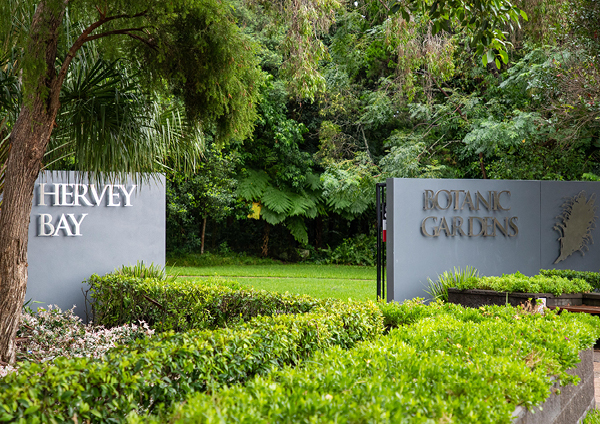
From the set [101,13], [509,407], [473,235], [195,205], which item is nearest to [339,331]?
[509,407]

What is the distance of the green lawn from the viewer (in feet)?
36.6

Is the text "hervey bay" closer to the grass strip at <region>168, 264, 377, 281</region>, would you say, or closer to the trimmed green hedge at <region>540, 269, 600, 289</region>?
the grass strip at <region>168, 264, 377, 281</region>

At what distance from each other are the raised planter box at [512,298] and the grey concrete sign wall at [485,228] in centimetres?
67

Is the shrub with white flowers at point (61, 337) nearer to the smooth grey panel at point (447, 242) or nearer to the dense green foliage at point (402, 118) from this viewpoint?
the smooth grey panel at point (447, 242)

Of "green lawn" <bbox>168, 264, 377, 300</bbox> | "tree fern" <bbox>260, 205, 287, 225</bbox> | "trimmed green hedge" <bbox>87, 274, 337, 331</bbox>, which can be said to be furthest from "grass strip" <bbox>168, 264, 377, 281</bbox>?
"trimmed green hedge" <bbox>87, 274, 337, 331</bbox>

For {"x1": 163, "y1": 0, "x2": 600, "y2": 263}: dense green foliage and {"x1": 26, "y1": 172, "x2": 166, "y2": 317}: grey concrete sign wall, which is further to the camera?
{"x1": 163, "y1": 0, "x2": 600, "y2": 263}: dense green foliage

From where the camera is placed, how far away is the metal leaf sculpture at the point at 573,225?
26.8ft

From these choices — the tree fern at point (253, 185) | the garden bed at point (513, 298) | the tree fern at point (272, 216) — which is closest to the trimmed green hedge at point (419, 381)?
the garden bed at point (513, 298)

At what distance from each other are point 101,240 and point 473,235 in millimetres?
5615

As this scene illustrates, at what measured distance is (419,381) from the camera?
2211 millimetres

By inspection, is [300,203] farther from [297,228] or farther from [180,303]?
[180,303]

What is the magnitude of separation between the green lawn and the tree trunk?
6.18m

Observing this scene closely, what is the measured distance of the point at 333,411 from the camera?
175 cm

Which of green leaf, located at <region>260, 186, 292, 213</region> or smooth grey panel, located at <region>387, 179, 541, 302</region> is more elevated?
green leaf, located at <region>260, 186, 292, 213</region>
